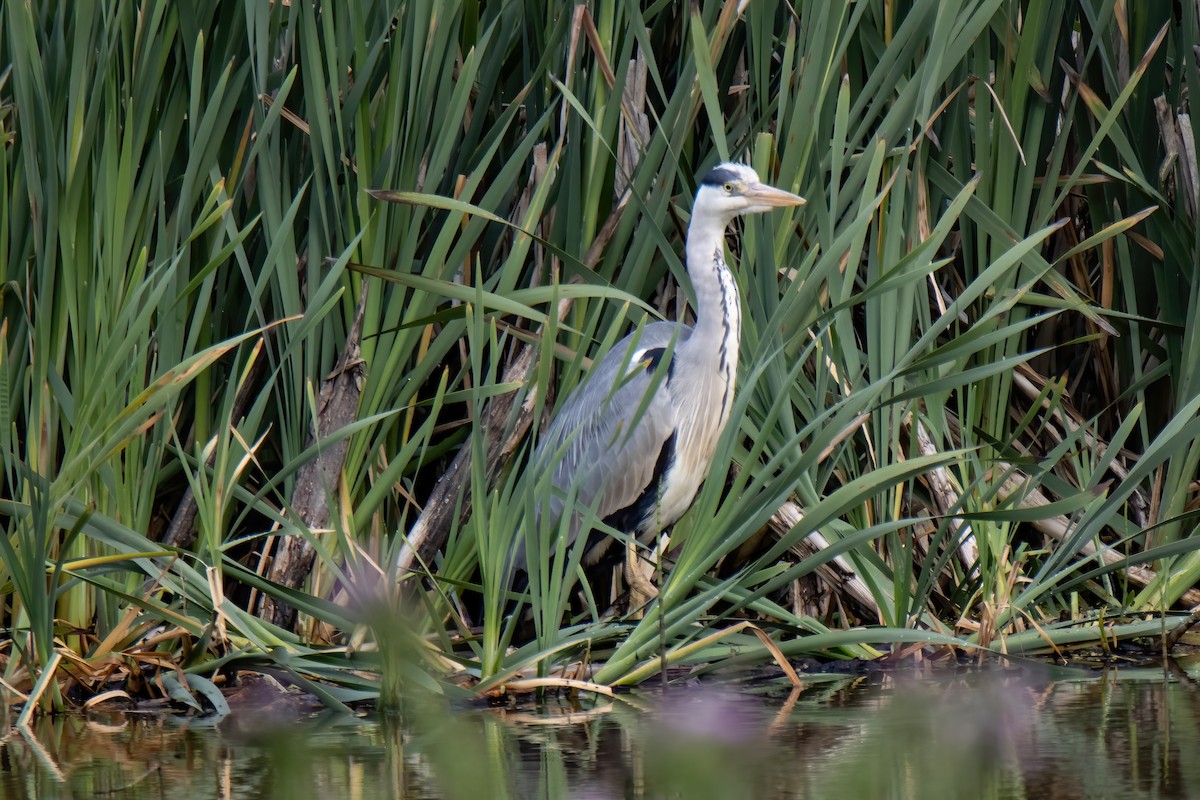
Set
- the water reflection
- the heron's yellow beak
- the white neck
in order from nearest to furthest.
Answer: the water reflection
the heron's yellow beak
the white neck

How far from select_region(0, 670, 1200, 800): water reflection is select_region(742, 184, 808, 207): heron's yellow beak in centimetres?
119

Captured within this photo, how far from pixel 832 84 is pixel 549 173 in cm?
78

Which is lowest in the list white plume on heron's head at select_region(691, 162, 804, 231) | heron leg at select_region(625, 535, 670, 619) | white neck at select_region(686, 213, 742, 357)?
heron leg at select_region(625, 535, 670, 619)

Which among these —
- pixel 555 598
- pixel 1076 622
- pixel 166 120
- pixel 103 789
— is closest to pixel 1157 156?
pixel 1076 622

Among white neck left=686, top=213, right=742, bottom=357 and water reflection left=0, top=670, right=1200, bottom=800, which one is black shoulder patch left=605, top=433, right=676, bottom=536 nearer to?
white neck left=686, top=213, right=742, bottom=357

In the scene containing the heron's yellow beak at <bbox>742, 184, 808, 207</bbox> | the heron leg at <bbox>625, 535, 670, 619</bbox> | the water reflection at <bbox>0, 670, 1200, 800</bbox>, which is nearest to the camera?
the water reflection at <bbox>0, 670, 1200, 800</bbox>

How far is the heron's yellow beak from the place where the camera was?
11.9 ft

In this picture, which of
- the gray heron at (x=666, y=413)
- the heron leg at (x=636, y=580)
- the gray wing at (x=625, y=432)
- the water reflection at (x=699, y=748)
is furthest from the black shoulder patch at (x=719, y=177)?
the water reflection at (x=699, y=748)

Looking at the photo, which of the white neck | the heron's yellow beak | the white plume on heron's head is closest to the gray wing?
the white neck

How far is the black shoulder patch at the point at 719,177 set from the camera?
3713 mm

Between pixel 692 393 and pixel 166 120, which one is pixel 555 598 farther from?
pixel 166 120

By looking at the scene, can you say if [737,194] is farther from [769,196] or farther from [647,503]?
[647,503]

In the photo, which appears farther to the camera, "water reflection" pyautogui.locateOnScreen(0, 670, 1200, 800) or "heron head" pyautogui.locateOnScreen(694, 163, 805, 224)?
"heron head" pyautogui.locateOnScreen(694, 163, 805, 224)

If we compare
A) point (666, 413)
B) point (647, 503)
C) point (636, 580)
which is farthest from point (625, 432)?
point (636, 580)
